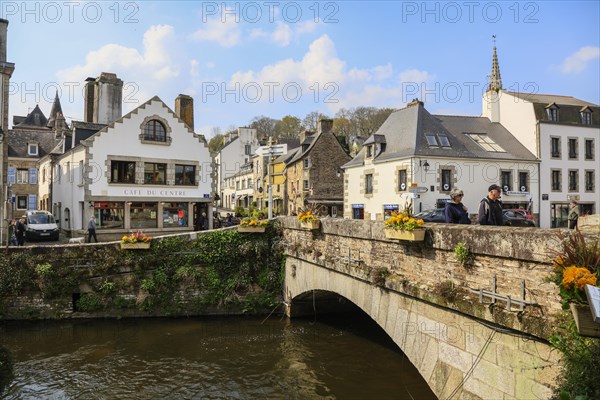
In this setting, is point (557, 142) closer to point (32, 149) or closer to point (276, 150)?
point (276, 150)

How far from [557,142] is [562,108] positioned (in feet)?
9.10

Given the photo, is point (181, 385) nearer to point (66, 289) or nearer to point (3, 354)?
point (3, 354)

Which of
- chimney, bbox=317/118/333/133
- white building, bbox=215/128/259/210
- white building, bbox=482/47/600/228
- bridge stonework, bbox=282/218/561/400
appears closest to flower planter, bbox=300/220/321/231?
bridge stonework, bbox=282/218/561/400

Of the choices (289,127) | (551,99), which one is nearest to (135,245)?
(551,99)

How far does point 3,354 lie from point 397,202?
22.8m

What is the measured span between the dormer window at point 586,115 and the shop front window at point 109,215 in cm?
3210

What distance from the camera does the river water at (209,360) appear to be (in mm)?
9562

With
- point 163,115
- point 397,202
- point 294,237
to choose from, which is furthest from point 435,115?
point 294,237

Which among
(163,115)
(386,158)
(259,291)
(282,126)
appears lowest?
(259,291)

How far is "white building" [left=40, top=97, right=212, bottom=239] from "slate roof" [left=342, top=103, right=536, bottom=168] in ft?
38.3

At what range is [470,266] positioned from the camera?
6.46 m

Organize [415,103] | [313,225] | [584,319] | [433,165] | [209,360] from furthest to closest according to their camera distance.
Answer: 1. [415,103]
2. [433,165]
3. [313,225]
4. [209,360]
5. [584,319]

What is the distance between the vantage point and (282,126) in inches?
2581

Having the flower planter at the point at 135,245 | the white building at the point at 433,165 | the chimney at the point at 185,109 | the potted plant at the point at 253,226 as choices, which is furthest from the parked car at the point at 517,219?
the chimney at the point at 185,109
